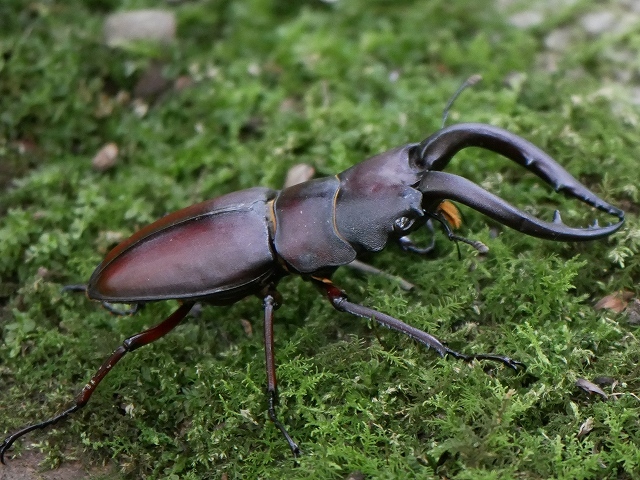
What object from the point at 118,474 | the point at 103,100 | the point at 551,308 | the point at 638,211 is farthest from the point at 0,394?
the point at 638,211

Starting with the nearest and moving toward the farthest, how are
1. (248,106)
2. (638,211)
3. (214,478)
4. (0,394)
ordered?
(214,478) → (0,394) → (638,211) → (248,106)

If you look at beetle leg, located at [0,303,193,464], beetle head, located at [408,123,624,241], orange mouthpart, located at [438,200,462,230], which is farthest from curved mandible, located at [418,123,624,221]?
beetle leg, located at [0,303,193,464]

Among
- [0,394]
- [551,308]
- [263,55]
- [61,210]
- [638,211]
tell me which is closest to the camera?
[551,308]

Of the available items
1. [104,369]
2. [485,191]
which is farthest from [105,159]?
[485,191]

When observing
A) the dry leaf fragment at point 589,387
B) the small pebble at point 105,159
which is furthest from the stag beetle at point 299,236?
the small pebble at point 105,159

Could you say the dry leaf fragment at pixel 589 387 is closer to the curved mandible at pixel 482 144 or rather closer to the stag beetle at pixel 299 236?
the stag beetle at pixel 299 236

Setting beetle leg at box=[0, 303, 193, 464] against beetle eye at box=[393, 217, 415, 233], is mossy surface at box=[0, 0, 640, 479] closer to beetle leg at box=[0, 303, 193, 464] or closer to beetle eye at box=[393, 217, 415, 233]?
beetle leg at box=[0, 303, 193, 464]

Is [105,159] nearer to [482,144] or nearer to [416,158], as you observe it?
[416,158]

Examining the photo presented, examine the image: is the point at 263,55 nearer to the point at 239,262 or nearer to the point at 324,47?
the point at 324,47
